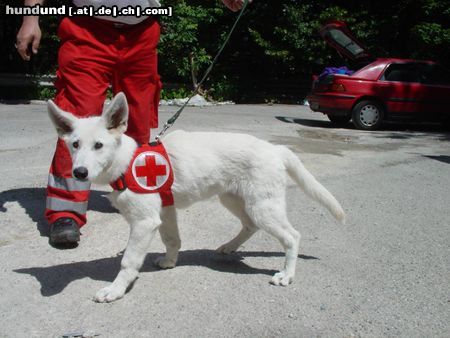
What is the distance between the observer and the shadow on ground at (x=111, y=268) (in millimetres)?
3068

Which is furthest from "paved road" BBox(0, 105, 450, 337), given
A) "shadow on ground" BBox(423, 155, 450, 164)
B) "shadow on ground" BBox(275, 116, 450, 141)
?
"shadow on ground" BBox(275, 116, 450, 141)

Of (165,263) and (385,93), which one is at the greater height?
(385,93)

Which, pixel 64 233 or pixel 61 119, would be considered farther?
pixel 64 233

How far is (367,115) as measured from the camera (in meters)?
11.5

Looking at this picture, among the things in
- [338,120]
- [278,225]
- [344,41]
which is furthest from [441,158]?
[278,225]

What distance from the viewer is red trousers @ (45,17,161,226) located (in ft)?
12.0

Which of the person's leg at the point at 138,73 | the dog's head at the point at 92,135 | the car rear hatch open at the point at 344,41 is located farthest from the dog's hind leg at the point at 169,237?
the car rear hatch open at the point at 344,41

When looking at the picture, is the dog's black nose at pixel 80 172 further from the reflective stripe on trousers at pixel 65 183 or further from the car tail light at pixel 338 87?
the car tail light at pixel 338 87

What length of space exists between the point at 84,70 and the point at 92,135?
1152mm

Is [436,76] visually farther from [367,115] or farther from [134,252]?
[134,252]

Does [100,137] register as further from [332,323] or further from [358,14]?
[358,14]

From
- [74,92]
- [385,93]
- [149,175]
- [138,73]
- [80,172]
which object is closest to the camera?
[80,172]

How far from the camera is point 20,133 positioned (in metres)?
8.84

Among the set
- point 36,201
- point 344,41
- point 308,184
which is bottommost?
point 36,201
